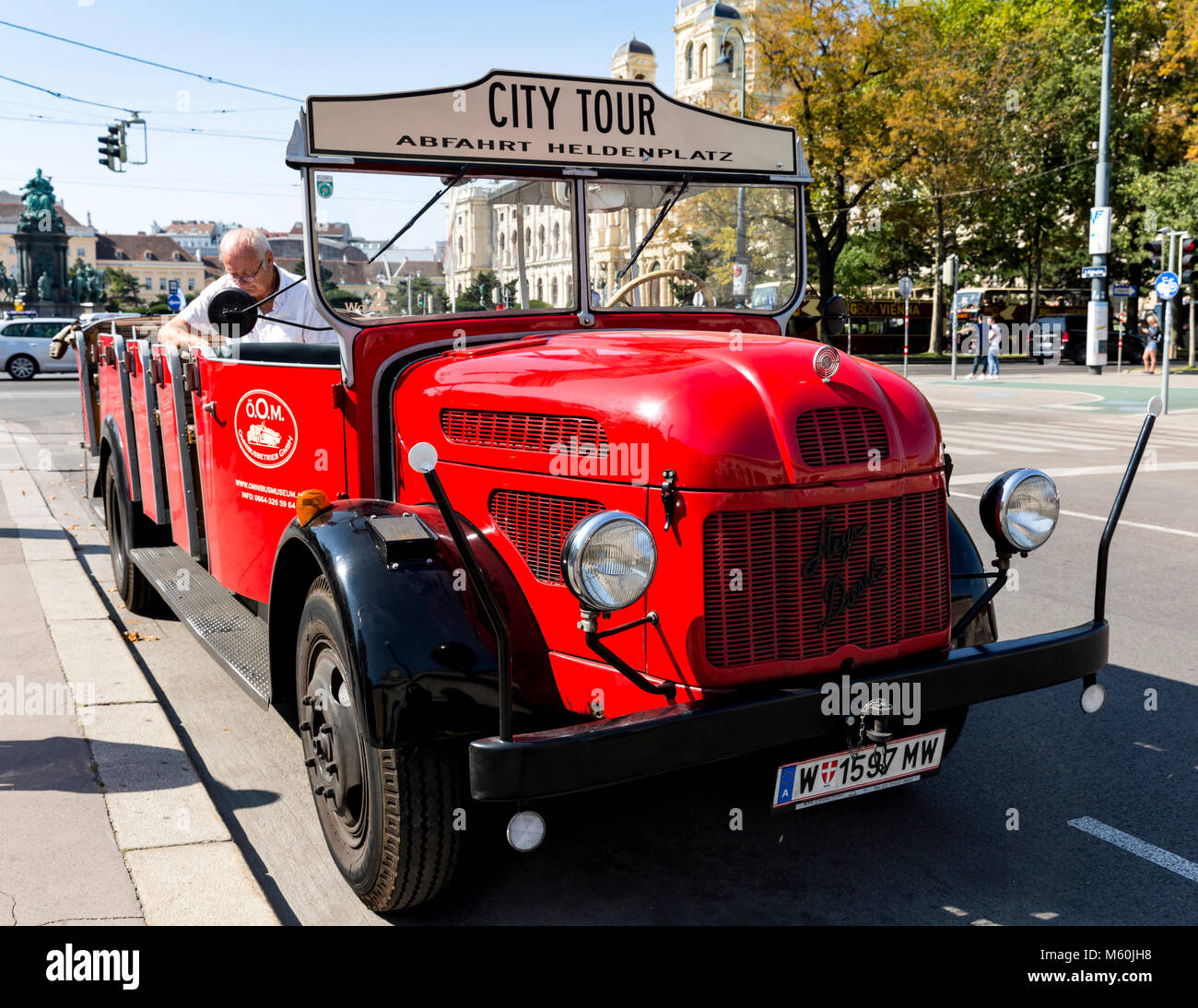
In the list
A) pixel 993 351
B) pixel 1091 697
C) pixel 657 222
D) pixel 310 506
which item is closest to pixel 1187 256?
pixel 993 351

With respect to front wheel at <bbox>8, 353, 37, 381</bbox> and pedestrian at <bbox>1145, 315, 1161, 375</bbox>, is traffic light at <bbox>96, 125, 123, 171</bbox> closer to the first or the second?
front wheel at <bbox>8, 353, 37, 381</bbox>

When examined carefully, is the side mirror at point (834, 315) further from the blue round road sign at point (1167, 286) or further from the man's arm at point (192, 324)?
the blue round road sign at point (1167, 286)

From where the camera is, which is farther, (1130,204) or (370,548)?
(1130,204)

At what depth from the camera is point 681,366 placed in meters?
3.07

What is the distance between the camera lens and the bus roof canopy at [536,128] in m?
3.78

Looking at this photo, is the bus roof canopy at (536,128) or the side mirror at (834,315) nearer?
the bus roof canopy at (536,128)

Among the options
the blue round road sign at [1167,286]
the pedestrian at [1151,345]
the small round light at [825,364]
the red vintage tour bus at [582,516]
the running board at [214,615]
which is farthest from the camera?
the pedestrian at [1151,345]

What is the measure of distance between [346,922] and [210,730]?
181 centimetres

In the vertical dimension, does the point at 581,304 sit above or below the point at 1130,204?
below

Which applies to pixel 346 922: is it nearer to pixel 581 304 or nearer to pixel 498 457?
pixel 498 457

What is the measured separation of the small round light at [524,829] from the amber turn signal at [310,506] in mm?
1294

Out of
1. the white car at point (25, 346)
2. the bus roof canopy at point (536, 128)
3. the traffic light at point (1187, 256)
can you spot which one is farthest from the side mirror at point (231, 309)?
the white car at point (25, 346)
